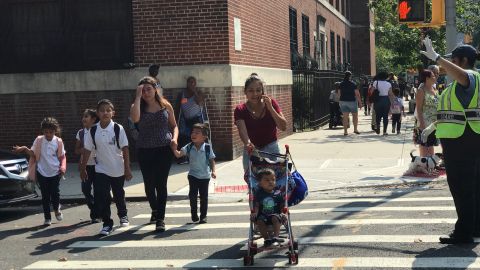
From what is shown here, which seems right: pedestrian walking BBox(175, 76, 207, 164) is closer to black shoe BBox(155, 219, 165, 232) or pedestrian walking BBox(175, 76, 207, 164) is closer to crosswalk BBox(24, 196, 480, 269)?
crosswalk BBox(24, 196, 480, 269)

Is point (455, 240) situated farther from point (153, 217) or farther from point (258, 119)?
point (153, 217)

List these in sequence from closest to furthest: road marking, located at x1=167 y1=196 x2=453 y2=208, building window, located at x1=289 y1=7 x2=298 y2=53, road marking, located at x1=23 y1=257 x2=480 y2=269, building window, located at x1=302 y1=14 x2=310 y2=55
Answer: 1. road marking, located at x1=23 y1=257 x2=480 y2=269
2. road marking, located at x1=167 y1=196 x2=453 y2=208
3. building window, located at x1=289 y1=7 x2=298 y2=53
4. building window, located at x1=302 y1=14 x2=310 y2=55

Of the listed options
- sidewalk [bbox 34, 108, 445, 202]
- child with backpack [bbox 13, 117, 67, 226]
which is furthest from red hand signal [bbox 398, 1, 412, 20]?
child with backpack [bbox 13, 117, 67, 226]

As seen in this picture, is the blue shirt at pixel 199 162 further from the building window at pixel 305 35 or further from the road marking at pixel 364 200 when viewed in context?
the building window at pixel 305 35

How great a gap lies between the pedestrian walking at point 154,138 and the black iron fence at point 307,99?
14.5m

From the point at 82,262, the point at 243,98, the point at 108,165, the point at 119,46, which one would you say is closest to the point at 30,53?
the point at 119,46

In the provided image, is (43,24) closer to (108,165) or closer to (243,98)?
(243,98)

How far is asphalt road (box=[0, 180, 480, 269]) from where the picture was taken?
21.6 ft

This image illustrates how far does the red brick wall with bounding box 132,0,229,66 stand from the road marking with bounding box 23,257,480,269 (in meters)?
8.32

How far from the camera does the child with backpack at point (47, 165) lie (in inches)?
360

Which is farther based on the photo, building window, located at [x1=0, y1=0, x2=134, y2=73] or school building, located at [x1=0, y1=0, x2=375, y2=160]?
building window, located at [x1=0, y1=0, x2=134, y2=73]

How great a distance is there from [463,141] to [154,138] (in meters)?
3.56

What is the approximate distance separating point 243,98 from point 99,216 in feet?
23.5

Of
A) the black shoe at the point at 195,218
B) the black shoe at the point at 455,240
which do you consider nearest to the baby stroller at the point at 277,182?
the black shoe at the point at 455,240
